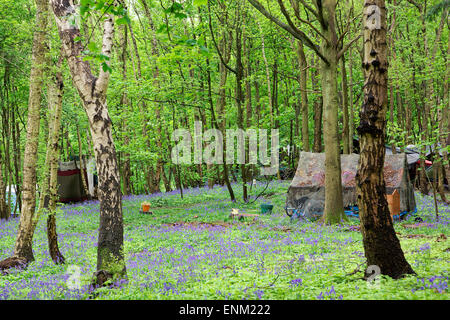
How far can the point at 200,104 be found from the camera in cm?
2097

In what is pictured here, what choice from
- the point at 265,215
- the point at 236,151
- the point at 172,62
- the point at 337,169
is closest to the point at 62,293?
the point at 337,169

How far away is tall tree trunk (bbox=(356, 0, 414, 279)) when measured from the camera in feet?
18.0

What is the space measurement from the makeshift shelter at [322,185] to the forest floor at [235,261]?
822 mm

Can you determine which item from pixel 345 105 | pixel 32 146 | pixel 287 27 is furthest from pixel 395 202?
pixel 32 146

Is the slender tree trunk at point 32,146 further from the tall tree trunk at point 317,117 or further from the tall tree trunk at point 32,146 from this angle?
the tall tree trunk at point 317,117

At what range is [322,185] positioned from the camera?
16719mm

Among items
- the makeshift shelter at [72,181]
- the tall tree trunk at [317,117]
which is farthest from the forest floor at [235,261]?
the tall tree trunk at [317,117]

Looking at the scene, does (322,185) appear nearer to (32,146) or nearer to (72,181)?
(32,146)

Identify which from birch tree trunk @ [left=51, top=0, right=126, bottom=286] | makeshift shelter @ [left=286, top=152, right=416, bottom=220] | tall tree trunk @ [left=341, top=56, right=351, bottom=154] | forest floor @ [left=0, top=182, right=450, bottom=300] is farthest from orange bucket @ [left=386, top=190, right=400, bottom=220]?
birch tree trunk @ [left=51, top=0, right=126, bottom=286]

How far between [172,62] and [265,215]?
8991 millimetres

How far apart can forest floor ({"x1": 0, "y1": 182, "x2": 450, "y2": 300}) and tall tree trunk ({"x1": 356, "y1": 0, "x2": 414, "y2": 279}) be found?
1.13ft

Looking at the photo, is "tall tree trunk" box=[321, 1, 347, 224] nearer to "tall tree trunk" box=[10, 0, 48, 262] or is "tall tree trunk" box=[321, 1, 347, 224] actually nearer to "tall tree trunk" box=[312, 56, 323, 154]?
"tall tree trunk" box=[10, 0, 48, 262]

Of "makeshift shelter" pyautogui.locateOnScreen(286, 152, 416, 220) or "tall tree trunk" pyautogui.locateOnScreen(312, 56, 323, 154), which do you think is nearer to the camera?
"makeshift shelter" pyautogui.locateOnScreen(286, 152, 416, 220)

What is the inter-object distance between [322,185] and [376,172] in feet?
37.5
